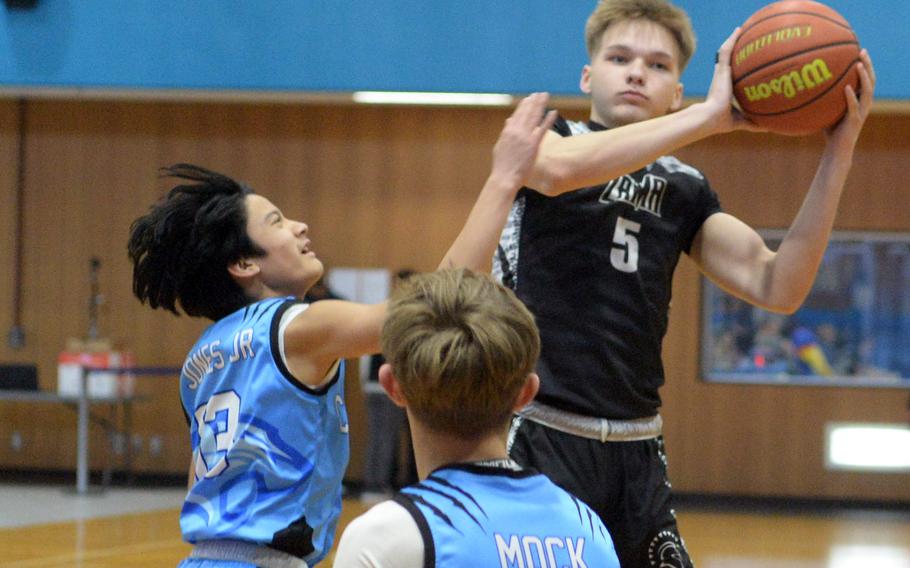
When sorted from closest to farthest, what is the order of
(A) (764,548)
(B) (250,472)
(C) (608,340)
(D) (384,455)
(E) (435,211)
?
(B) (250,472), (C) (608,340), (A) (764,548), (D) (384,455), (E) (435,211)

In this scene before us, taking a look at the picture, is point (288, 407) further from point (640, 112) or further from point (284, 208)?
point (284, 208)

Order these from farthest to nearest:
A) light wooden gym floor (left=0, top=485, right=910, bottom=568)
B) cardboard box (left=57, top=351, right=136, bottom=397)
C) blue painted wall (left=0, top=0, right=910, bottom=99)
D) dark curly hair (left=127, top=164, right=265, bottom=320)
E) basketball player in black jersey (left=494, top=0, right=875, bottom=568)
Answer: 1. cardboard box (left=57, top=351, right=136, bottom=397)
2. blue painted wall (left=0, top=0, right=910, bottom=99)
3. light wooden gym floor (left=0, top=485, right=910, bottom=568)
4. dark curly hair (left=127, top=164, right=265, bottom=320)
5. basketball player in black jersey (left=494, top=0, right=875, bottom=568)

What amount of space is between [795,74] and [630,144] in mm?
383

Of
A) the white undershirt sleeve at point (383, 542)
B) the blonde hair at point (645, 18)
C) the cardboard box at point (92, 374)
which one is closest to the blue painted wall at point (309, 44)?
the cardboard box at point (92, 374)

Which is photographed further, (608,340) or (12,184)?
(12,184)

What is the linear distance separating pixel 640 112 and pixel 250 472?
1.16 meters

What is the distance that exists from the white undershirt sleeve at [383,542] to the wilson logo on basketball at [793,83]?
1308 millimetres

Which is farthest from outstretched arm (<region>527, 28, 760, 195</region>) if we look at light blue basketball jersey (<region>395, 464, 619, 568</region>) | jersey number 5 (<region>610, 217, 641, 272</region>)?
light blue basketball jersey (<region>395, 464, 619, 568</region>)

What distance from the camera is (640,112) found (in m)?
2.78

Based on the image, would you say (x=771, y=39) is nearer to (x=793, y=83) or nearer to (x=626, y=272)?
(x=793, y=83)

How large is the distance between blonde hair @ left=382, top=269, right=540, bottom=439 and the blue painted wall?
21.2 feet

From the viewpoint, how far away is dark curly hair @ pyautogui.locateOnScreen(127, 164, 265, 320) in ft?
8.96

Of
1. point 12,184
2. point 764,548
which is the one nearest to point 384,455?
point 764,548

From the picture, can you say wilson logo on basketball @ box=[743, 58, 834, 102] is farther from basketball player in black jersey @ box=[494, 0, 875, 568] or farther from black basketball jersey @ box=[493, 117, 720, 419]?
black basketball jersey @ box=[493, 117, 720, 419]
